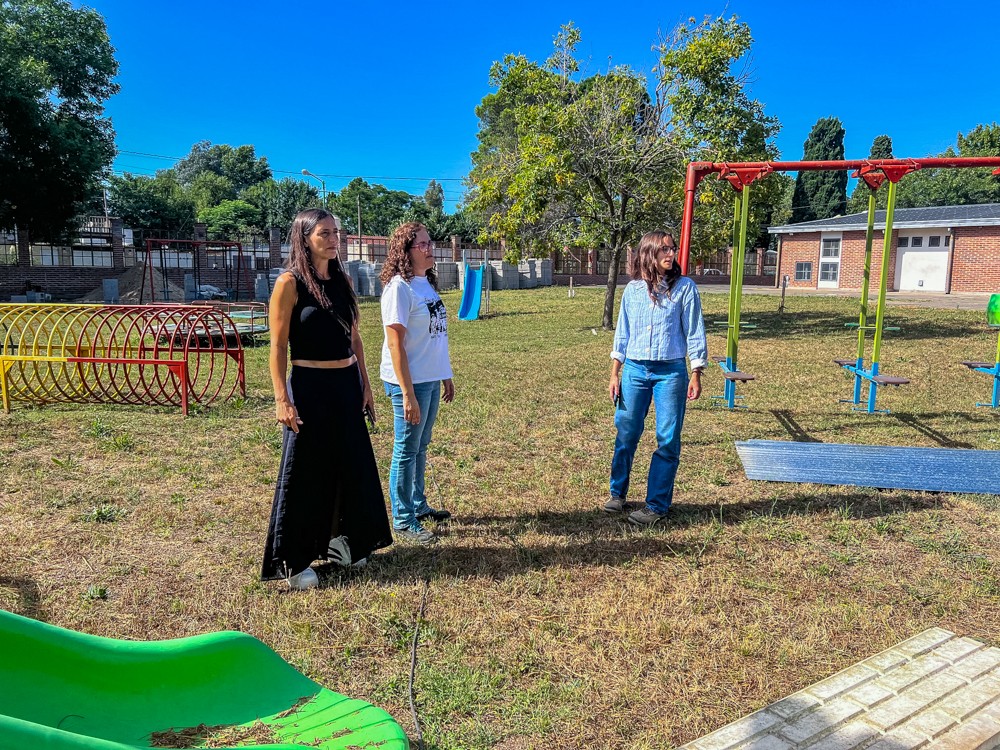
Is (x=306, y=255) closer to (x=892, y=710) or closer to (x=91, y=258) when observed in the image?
(x=892, y=710)

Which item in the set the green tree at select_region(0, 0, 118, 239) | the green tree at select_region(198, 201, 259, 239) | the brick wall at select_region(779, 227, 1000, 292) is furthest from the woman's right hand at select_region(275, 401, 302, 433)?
the green tree at select_region(198, 201, 259, 239)

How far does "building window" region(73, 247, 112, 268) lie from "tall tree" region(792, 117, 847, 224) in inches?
1706

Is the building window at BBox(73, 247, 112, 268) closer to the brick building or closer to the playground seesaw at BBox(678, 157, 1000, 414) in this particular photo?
the brick building

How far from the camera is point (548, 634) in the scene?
345 centimetres

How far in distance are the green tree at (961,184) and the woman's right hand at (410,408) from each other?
5323cm

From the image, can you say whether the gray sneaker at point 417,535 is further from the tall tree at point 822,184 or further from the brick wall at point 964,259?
the tall tree at point 822,184

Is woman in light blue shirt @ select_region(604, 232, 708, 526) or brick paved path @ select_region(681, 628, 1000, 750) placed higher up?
woman in light blue shirt @ select_region(604, 232, 708, 526)

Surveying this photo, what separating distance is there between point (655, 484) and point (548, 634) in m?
1.71

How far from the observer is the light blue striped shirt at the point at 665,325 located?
15.2 ft

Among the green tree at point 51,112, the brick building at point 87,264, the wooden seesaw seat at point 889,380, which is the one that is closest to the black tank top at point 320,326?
the wooden seesaw seat at point 889,380

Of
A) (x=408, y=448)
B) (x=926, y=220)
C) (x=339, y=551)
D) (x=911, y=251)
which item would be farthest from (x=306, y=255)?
(x=911, y=251)

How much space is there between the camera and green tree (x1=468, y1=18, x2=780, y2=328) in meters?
15.4

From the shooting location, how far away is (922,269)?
32.2m

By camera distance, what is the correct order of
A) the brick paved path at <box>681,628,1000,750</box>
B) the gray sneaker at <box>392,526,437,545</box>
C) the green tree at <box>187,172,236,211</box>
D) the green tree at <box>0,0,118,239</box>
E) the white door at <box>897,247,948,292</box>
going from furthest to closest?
the green tree at <box>187,172,236,211</box>, the white door at <box>897,247,948,292</box>, the green tree at <box>0,0,118,239</box>, the gray sneaker at <box>392,526,437,545</box>, the brick paved path at <box>681,628,1000,750</box>
